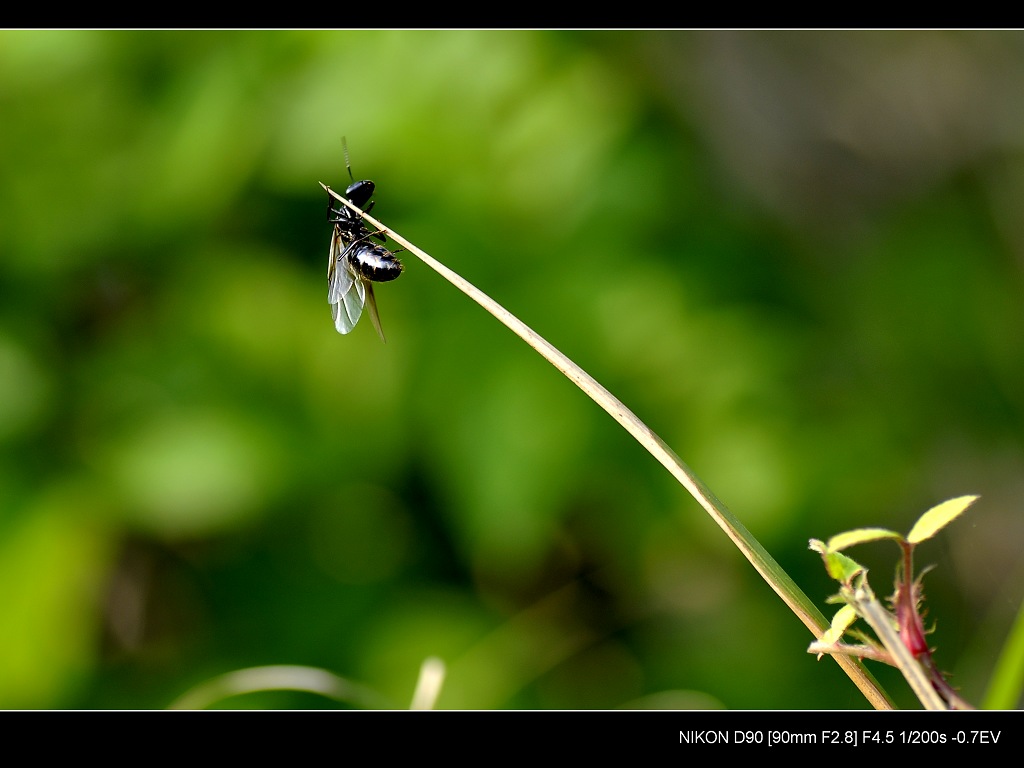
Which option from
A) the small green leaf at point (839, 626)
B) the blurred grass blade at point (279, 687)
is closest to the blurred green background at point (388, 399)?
the blurred grass blade at point (279, 687)

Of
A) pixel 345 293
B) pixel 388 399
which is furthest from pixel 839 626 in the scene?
pixel 388 399

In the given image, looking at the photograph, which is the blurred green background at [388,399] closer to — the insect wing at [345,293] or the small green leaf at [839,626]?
the insect wing at [345,293]

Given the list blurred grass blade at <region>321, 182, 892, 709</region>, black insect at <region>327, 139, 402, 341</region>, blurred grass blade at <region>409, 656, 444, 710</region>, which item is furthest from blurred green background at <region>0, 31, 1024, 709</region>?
blurred grass blade at <region>321, 182, 892, 709</region>

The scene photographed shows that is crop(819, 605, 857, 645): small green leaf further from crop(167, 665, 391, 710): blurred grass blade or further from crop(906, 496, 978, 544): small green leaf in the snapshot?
crop(167, 665, 391, 710): blurred grass blade

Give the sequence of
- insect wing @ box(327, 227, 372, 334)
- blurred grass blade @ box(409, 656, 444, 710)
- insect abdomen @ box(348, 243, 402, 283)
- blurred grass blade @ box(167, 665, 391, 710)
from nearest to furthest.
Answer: blurred grass blade @ box(409, 656, 444, 710) → blurred grass blade @ box(167, 665, 391, 710) → insect abdomen @ box(348, 243, 402, 283) → insect wing @ box(327, 227, 372, 334)

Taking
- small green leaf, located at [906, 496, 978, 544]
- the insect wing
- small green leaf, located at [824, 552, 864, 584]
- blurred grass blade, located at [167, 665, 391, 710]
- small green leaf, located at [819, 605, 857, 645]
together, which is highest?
the insect wing

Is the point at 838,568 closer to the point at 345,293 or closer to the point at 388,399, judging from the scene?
the point at 345,293

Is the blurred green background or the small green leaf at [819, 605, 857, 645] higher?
the blurred green background

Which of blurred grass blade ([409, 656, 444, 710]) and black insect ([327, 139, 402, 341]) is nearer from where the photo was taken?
blurred grass blade ([409, 656, 444, 710])
